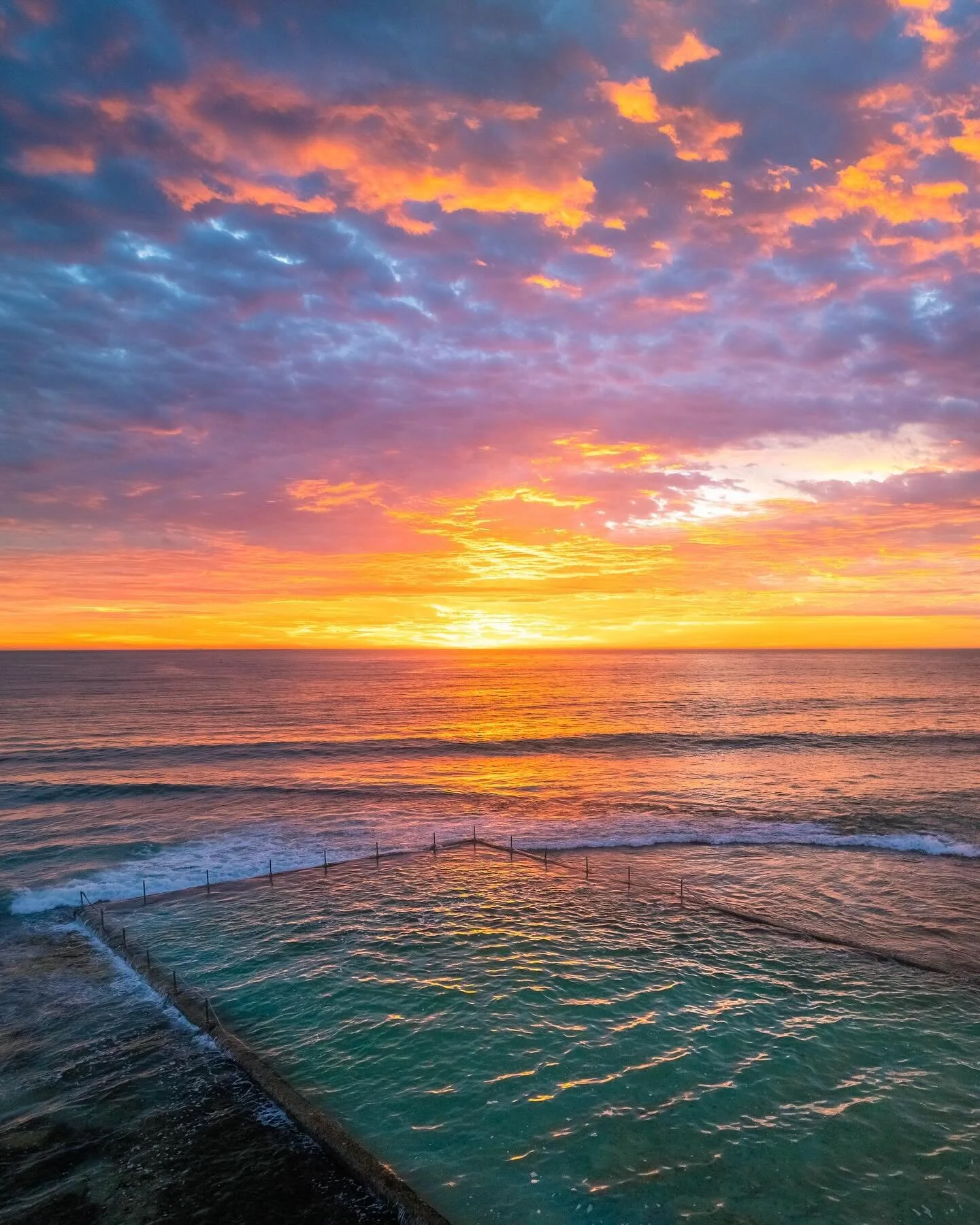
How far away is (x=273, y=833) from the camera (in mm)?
40875

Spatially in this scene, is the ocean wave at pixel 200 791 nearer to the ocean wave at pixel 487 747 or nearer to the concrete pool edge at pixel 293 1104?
the ocean wave at pixel 487 747

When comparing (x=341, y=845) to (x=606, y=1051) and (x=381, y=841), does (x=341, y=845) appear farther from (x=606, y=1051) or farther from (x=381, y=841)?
(x=606, y=1051)

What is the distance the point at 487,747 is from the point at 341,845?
3757 cm

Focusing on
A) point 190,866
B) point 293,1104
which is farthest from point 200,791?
point 293,1104

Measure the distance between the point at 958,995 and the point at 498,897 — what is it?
1603 centimetres

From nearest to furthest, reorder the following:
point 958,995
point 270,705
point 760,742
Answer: point 958,995 < point 760,742 < point 270,705

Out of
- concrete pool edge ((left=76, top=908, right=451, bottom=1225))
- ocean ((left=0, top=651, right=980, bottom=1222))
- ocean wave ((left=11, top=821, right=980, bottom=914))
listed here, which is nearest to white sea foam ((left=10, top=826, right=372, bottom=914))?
ocean wave ((left=11, top=821, right=980, bottom=914))

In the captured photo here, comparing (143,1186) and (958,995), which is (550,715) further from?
(143,1186)

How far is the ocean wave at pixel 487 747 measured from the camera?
65.8 meters

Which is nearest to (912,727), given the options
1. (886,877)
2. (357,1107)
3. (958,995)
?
(886,877)

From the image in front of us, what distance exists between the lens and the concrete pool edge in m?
12.4

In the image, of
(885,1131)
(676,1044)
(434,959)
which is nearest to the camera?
(885,1131)

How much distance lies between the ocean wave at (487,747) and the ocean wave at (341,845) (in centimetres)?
2750

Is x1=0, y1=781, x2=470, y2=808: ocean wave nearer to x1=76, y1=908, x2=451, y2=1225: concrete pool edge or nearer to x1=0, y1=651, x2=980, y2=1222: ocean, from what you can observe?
x1=0, y1=651, x2=980, y2=1222: ocean
